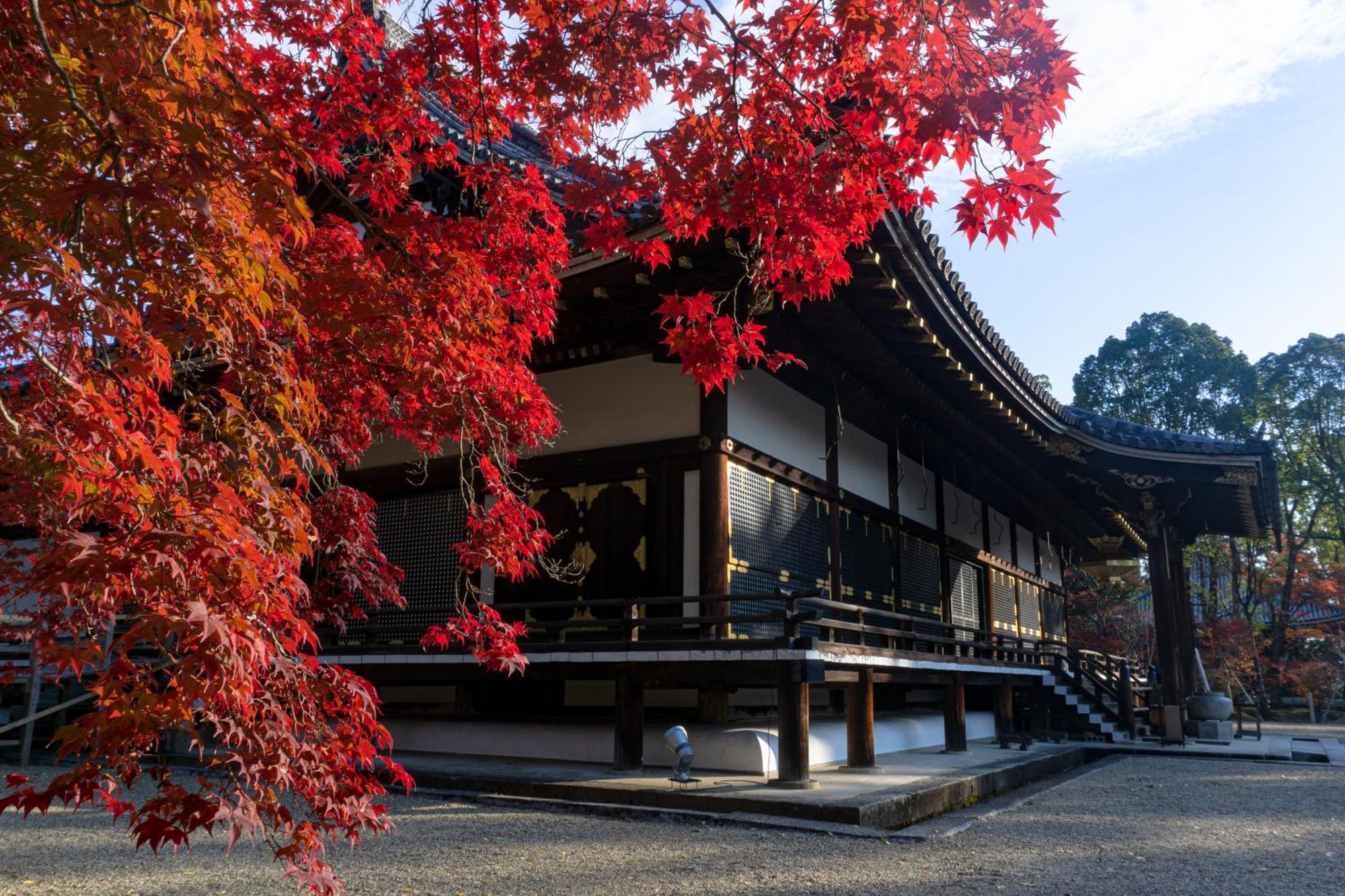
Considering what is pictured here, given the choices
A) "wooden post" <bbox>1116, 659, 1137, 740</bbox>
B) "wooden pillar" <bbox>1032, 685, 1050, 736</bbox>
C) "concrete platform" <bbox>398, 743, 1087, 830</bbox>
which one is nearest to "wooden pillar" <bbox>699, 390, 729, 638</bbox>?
"concrete platform" <bbox>398, 743, 1087, 830</bbox>


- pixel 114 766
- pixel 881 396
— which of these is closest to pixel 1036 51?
pixel 114 766

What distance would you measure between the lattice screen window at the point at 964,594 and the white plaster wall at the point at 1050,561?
5.72 meters

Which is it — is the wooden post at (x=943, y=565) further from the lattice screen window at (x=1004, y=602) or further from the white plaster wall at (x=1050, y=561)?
the white plaster wall at (x=1050, y=561)

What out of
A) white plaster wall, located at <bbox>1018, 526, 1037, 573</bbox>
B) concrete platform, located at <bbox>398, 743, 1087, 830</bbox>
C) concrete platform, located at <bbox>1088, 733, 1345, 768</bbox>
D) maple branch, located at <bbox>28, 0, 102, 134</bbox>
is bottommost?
concrete platform, located at <bbox>1088, 733, 1345, 768</bbox>

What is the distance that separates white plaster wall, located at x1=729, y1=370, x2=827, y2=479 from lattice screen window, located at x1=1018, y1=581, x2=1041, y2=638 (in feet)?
33.8

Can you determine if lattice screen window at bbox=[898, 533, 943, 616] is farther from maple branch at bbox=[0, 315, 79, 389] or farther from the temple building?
maple branch at bbox=[0, 315, 79, 389]

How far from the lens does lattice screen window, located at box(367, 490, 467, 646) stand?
10.7 metres

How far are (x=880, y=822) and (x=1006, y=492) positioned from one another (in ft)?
40.5

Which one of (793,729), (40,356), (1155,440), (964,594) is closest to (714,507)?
(793,729)

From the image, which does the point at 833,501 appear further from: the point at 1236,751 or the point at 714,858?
the point at 1236,751

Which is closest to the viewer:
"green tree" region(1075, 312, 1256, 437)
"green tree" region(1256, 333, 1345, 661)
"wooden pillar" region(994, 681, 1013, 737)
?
"wooden pillar" region(994, 681, 1013, 737)

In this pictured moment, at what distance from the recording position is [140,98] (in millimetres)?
3168

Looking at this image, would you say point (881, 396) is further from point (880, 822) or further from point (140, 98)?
point (140, 98)

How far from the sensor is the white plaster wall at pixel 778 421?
9961 mm
